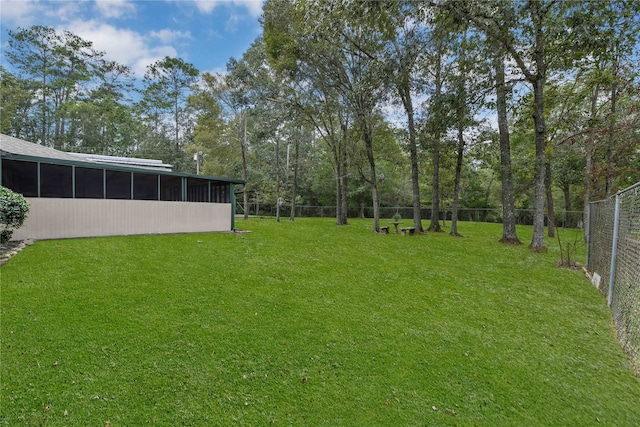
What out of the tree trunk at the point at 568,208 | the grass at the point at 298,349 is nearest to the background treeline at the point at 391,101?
the tree trunk at the point at 568,208

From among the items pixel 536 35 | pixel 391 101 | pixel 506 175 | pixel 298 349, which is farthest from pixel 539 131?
pixel 298 349

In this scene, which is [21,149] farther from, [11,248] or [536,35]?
[536,35]

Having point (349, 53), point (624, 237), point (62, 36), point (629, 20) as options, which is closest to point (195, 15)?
point (349, 53)

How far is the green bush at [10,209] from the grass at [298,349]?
41.3 inches

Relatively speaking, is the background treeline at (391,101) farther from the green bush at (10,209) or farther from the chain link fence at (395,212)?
the green bush at (10,209)

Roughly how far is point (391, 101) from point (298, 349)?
11.3 metres

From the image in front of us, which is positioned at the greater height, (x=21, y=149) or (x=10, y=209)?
(x=21, y=149)

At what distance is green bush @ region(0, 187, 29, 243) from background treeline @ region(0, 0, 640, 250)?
7158mm

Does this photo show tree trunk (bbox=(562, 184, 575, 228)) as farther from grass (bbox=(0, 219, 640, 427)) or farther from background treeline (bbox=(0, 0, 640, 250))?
grass (bbox=(0, 219, 640, 427))

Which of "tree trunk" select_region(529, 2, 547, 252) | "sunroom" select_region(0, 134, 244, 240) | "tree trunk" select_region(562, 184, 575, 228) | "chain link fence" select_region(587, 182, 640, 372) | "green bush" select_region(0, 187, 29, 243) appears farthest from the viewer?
"tree trunk" select_region(562, 184, 575, 228)

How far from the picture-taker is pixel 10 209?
222 inches

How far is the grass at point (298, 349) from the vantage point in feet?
6.80

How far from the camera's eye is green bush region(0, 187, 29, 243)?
5.56 metres

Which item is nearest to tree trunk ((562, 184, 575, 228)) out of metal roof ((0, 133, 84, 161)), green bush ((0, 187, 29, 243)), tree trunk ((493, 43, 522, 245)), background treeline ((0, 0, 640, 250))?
background treeline ((0, 0, 640, 250))
